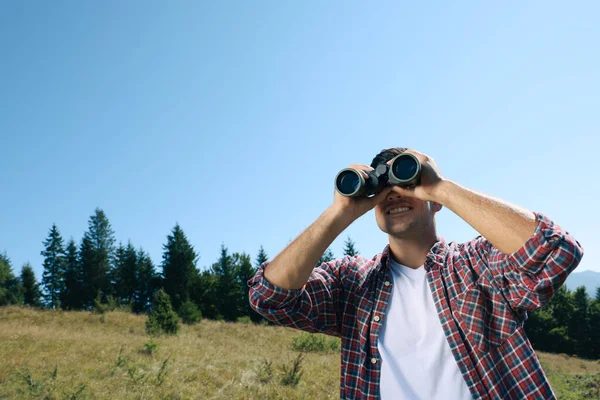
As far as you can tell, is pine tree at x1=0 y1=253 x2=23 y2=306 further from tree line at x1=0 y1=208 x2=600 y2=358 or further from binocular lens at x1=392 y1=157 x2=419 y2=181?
binocular lens at x1=392 y1=157 x2=419 y2=181

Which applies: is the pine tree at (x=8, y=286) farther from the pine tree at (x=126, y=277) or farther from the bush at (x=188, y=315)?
the bush at (x=188, y=315)

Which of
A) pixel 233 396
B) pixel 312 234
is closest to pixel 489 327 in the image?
pixel 312 234

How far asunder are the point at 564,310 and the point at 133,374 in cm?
3688

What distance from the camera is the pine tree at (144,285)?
38844 millimetres

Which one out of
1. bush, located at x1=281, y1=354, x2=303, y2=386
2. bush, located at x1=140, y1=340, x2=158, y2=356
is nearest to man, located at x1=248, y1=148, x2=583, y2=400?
bush, located at x1=281, y1=354, x2=303, y2=386

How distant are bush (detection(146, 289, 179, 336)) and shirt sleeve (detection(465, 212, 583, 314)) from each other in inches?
648

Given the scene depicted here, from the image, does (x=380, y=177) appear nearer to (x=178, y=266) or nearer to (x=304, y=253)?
(x=304, y=253)

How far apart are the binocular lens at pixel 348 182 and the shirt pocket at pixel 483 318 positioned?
2.63 ft

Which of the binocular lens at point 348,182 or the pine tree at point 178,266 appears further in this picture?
the pine tree at point 178,266

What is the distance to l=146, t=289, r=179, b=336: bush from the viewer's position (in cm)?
1678

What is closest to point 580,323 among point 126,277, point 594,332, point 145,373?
point 594,332

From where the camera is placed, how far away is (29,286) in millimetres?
42844

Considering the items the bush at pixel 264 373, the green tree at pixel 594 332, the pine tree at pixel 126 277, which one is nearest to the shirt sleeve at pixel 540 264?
the bush at pixel 264 373

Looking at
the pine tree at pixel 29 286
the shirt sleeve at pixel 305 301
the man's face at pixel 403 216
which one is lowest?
→ the shirt sleeve at pixel 305 301
